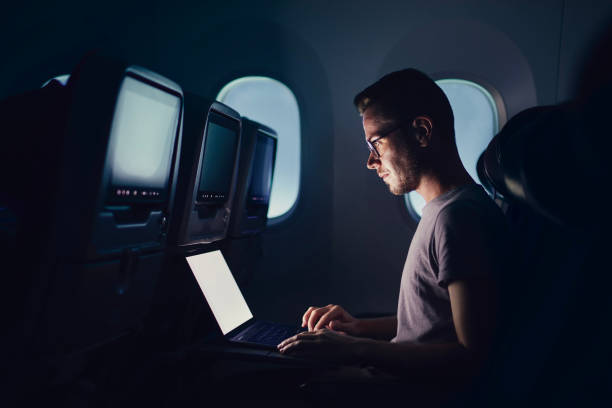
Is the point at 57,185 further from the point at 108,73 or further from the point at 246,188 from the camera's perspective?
the point at 246,188

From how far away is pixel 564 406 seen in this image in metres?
0.58

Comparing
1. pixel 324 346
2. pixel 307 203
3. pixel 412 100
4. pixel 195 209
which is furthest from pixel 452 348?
pixel 307 203

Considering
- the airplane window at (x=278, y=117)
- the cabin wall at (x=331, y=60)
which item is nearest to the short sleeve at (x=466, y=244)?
the cabin wall at (x=331, y=60)

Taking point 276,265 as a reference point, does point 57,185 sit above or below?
above

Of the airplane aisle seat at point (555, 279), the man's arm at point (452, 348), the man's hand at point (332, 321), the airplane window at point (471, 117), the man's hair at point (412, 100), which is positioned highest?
the airplane window at point (471, 117)

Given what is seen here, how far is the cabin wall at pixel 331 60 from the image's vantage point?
119 inches

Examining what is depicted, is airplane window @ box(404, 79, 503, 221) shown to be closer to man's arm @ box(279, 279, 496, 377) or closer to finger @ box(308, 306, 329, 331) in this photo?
finger @ box(308, 306, 329, 331)

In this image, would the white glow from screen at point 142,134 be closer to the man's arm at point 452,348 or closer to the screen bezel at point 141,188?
the screen bezel at point 141,188

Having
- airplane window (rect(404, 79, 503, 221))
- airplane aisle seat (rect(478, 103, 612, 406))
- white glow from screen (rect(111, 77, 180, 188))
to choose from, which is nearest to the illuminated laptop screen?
white glow from screen (rect(111, 77, 180, 188))

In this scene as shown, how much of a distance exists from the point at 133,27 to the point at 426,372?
3676mm

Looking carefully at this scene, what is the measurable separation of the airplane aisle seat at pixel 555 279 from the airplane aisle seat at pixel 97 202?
95 centimetres

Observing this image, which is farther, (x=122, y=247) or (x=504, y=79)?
(x=504, y=79)

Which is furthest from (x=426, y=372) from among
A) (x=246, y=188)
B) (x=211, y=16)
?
(x=211, y=16)

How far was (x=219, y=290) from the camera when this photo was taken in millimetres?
1488
